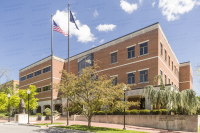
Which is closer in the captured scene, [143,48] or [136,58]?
[143,48]

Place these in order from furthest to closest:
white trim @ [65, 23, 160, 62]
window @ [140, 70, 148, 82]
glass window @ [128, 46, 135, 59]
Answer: glass window @ [128, 46, 135, 59], white trim @ [65, 23, 160, 62], window @ [140, 70, 148, 82]

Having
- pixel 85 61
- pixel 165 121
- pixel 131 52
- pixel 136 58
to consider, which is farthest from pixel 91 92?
pixel 85 61

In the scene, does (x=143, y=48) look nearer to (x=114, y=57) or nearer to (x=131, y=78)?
(x=131, y=78)

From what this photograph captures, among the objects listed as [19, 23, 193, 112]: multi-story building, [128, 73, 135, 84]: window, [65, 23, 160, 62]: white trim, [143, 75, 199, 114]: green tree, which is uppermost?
[65, 23, 160, 62]: white trim

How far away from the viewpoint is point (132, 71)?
29000mm

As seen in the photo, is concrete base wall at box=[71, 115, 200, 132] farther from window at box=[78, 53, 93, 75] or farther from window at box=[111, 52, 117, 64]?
window at box=[78, 53, 93, 75]

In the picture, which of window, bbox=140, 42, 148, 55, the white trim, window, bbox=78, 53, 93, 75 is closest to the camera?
the white trim

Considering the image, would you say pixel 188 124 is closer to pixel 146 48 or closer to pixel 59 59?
pixel 146 48

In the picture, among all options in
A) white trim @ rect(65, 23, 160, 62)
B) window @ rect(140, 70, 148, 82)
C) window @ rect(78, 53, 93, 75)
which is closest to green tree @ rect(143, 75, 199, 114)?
window @ rect(140, 70, 148, 82)

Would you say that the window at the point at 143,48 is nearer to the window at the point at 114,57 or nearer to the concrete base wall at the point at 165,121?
the window at the point at 114,57

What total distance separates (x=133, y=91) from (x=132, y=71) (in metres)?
4.48

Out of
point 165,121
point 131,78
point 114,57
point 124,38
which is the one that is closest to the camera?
point 165,121

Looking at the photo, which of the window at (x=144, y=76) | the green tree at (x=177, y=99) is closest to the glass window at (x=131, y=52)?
the window at (x=144, y=76)

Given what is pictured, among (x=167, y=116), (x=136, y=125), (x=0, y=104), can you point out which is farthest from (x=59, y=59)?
(x=167, y=116)
